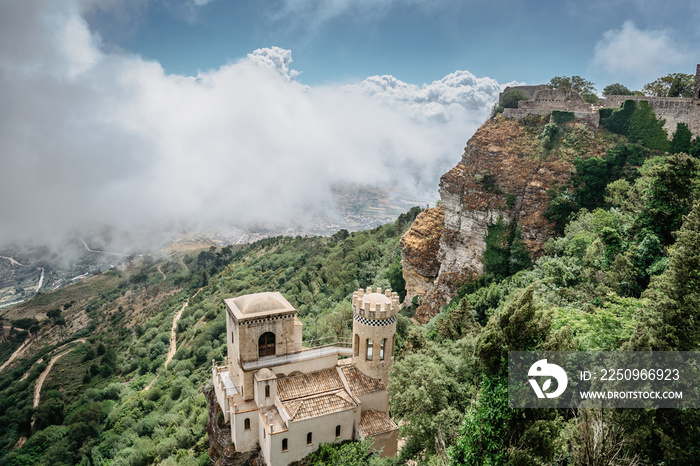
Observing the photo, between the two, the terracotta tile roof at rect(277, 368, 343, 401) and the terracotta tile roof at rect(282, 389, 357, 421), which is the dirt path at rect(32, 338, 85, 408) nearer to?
the terracotta tile roof at rect(277, 368, 343, 401)

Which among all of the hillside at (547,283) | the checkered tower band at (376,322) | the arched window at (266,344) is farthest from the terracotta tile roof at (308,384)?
the hillside at (547,283)

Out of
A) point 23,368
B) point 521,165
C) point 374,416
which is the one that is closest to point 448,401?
point 374,416

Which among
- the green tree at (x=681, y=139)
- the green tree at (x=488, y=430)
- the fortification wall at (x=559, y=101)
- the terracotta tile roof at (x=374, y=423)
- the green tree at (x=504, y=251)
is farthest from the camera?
the fortification wall at (x=559, y=101)

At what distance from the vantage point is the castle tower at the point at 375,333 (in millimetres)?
23141

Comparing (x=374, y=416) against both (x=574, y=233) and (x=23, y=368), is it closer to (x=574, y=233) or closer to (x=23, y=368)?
(x=574, y=233)

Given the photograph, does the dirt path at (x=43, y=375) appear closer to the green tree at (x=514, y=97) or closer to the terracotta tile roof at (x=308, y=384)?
the terracotta tile roof at (x=308, y=384)

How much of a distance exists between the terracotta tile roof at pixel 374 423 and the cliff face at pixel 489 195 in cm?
2253

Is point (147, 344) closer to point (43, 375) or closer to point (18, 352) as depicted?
point (43, 375)

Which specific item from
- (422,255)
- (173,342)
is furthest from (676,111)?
(173,342)

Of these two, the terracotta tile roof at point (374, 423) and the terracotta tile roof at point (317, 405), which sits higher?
the terracotta tile roof at point (317, 405)

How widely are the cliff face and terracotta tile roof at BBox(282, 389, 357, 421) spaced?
24.0m

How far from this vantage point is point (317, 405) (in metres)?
21.1

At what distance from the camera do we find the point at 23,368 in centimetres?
7444

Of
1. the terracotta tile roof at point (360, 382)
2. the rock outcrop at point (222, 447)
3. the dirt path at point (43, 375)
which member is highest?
the terracotta tile roof at point (360, 382)
